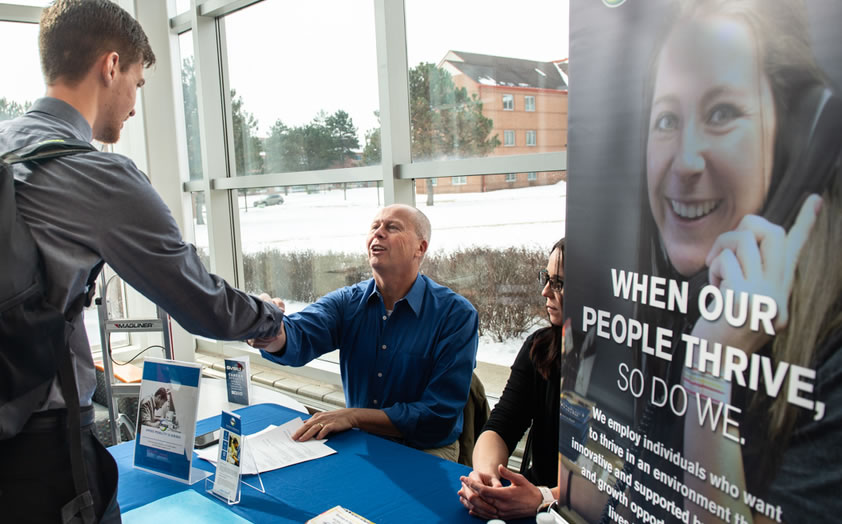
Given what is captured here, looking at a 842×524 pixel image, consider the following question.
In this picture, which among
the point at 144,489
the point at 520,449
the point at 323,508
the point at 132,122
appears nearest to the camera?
the point at 323,508

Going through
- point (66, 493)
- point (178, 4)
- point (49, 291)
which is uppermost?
point (178, 4)

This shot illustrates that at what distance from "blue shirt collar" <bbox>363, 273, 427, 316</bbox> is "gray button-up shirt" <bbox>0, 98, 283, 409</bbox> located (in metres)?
1.01

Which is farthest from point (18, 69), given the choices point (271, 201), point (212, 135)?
point (271, 201)

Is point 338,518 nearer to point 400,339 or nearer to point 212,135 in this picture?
point 400,339

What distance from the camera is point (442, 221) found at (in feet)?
9.21

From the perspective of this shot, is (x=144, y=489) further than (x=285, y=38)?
No

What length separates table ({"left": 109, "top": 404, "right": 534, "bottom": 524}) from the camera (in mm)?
1240

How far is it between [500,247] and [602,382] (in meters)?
1.69

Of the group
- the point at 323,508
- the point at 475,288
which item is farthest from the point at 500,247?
the point at 323,508

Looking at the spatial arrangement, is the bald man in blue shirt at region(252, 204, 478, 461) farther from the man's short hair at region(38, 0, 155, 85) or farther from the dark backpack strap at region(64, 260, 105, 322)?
the man's short hair at region(38, 0, 155, 85)

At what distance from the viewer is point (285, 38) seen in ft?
11.4

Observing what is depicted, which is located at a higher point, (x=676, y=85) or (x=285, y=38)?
(x=285, y=38)

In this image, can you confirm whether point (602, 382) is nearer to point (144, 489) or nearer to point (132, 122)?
point (144, 489)

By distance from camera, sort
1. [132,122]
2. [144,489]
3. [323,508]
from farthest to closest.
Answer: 1. [132,122]
2. [144,489]
3. [323,508]
